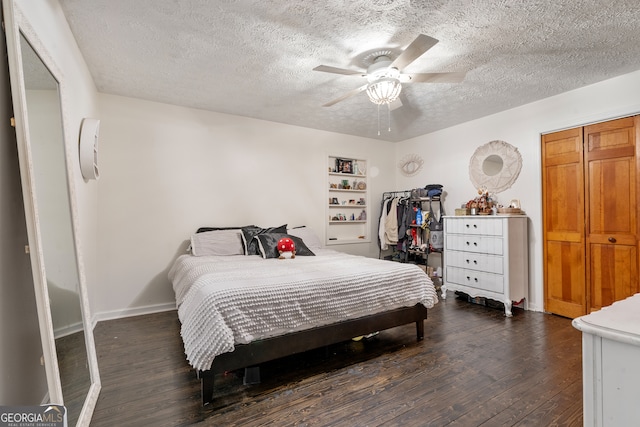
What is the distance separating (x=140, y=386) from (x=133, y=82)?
2722 millimetres

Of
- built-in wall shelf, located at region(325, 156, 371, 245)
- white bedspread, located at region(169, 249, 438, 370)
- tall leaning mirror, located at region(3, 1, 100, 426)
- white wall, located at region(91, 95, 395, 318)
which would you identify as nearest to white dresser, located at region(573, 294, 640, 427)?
white bedspread, located at region(169, 249, 438, 370)

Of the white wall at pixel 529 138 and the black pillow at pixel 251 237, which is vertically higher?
the white wall at pixel 529 138

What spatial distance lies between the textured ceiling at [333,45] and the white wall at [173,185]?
374 millimetres

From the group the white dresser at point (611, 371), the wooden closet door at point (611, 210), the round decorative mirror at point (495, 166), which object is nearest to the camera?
the white dresser at point (611, 371)

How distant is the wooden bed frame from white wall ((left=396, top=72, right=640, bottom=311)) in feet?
6.57

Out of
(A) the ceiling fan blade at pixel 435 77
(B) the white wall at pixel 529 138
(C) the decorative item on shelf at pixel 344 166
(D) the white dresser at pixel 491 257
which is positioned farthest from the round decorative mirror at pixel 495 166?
(A) the ceiling fan blade at pixel 435 77

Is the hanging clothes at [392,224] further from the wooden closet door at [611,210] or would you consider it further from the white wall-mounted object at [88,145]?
the white wall-mounted object at [88,145]

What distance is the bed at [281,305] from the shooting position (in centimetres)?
174

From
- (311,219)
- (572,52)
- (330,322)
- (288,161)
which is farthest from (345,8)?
(311,219)

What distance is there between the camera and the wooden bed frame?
174 centimetres

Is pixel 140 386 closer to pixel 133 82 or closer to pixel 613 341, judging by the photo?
pixel 613 341

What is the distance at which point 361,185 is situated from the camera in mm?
5035

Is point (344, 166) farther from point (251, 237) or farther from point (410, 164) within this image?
point (251, 237)

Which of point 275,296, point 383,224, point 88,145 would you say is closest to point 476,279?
point 383,224
